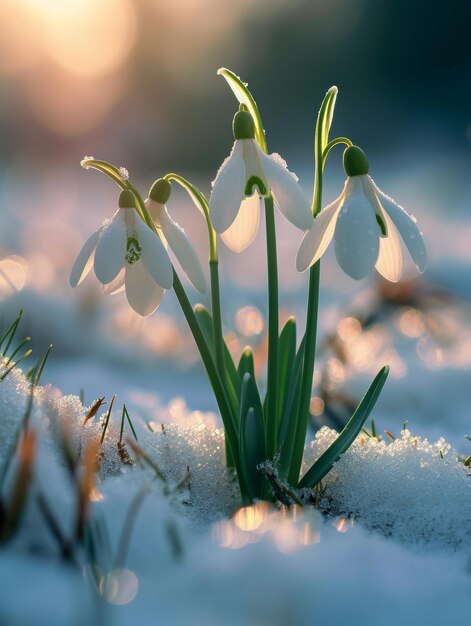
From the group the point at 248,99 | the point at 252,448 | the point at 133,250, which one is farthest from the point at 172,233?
the point at 252,448

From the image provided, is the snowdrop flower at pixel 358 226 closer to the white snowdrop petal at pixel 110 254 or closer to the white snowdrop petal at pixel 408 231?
the white snowdrop petal at pixel 408 231

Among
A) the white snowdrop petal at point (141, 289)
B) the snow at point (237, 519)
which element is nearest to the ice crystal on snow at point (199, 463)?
the snow at point (237, 519)

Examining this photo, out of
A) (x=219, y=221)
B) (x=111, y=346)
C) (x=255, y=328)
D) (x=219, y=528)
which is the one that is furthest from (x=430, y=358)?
(x=219, y=528)

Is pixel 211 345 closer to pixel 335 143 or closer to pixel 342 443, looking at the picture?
pixel 342 443

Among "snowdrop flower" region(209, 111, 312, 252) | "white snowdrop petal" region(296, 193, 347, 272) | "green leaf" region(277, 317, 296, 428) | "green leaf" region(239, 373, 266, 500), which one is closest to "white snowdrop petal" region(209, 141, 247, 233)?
"snowdrop flower" region(209, 111, 312, 252)

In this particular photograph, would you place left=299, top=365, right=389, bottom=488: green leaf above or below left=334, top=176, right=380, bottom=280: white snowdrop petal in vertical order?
below

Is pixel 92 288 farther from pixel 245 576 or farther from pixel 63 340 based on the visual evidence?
pixel 245 576

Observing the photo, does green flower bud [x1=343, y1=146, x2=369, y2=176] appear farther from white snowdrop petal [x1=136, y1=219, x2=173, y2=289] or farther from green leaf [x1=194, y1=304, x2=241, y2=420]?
green leaf [x1=194, y1=304, x2=241, y2=420]
